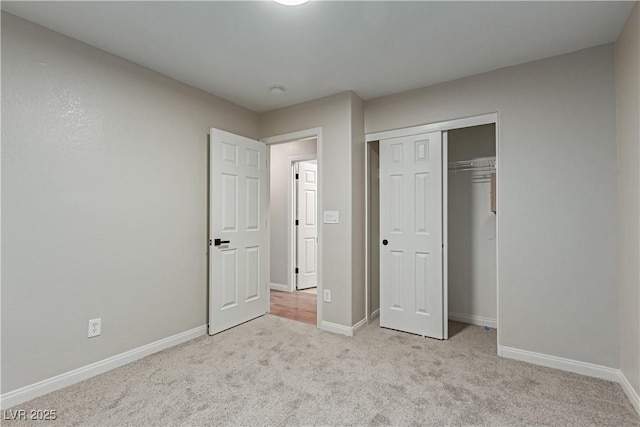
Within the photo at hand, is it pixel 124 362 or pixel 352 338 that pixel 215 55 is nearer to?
pixel 124 362

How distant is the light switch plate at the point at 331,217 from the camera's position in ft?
10.4

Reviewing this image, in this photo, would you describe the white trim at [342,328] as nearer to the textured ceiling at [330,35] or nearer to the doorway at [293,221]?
the doorway at [293,221]

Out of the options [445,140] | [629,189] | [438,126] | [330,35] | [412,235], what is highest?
[330,35]

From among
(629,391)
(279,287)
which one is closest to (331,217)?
(279,287)

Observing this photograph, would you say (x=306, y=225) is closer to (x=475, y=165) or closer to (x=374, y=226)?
(x=374, y=226)

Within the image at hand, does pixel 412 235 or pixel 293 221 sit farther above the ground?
pixel 293 221

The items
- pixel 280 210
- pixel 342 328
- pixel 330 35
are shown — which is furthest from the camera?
pixel 280 210

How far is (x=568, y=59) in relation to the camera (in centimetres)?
237

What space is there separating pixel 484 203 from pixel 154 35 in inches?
130

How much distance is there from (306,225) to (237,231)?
1.88 meters

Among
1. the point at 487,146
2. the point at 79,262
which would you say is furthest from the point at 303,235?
the point at 79,262

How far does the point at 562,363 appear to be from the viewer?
7.75 ft

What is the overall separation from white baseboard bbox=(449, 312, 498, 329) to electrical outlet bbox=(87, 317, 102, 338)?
10.9 ft

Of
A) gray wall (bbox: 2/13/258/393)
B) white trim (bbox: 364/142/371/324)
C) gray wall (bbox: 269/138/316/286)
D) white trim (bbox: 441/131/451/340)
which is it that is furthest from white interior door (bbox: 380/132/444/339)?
gray wall (bbox: 269/138/316/286)
